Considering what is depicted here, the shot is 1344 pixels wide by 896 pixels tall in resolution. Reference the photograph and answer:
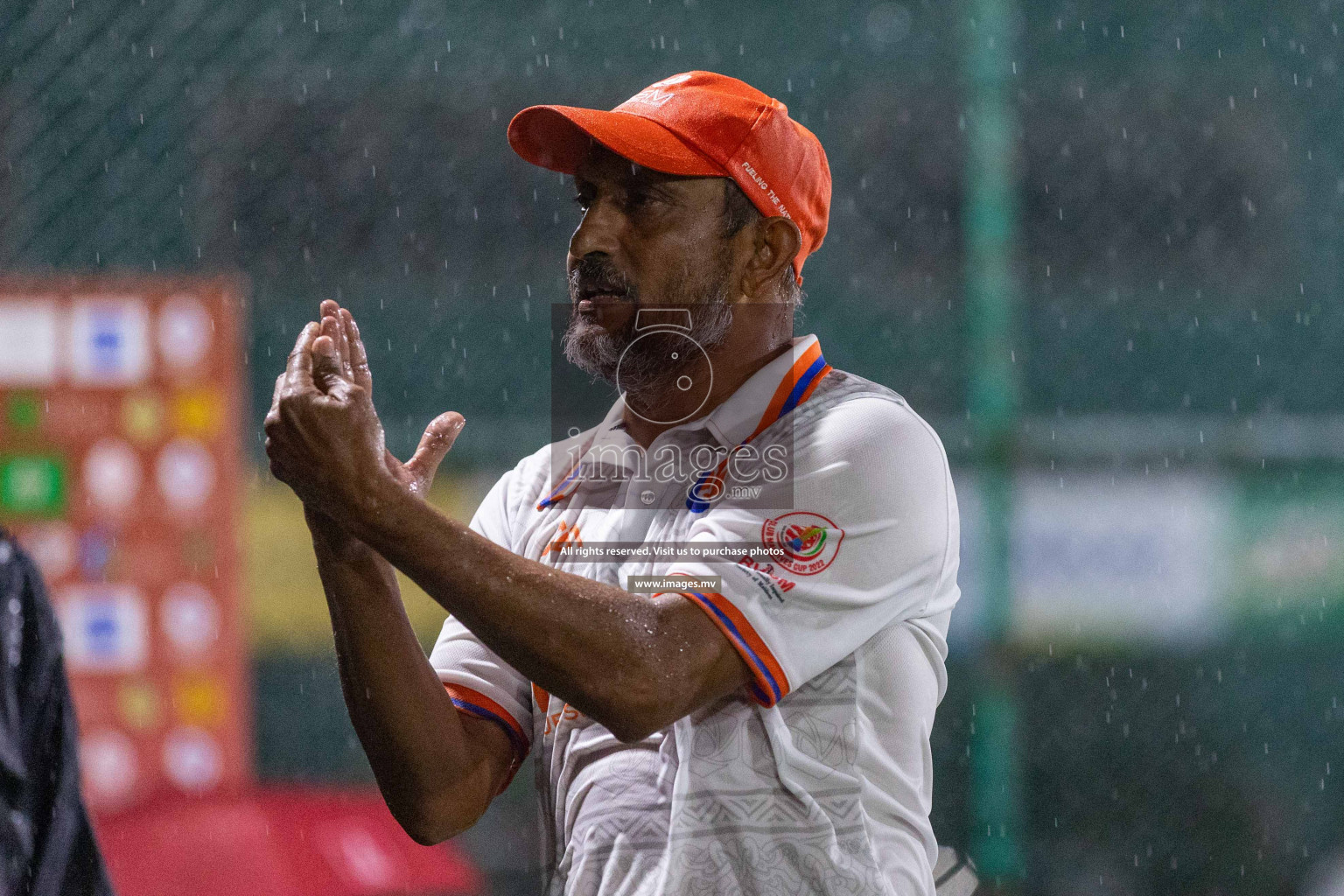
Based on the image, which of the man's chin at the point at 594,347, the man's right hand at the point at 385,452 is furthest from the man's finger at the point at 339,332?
the man's chin at the point at 594,347

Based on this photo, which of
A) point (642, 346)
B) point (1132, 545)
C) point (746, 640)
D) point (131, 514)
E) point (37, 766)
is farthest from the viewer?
point (1132, 545)

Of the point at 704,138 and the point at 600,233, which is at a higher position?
the point at 704,138

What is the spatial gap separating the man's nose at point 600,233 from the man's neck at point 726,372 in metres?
0.18

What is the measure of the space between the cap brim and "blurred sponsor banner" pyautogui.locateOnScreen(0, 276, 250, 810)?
5.72ft

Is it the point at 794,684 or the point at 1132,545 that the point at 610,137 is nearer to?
the point at 794,684

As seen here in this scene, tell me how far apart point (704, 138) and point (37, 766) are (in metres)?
1.40

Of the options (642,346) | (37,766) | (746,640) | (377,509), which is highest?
(642,346)

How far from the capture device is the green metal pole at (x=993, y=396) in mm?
3090

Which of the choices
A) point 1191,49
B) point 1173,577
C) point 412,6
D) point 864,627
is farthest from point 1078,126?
point 864,627

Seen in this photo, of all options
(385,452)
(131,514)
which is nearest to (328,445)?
(385,452)

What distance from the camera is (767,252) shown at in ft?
5.44

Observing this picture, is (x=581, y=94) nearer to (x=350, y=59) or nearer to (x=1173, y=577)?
(x=350, y=59)

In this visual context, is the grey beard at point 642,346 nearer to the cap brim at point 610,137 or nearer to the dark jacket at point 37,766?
the cap brim at point 610,137

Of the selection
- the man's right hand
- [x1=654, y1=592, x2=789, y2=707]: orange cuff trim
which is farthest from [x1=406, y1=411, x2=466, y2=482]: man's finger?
[x1=654, y1=592, x2=789, y2=707]: orange cuff trim
